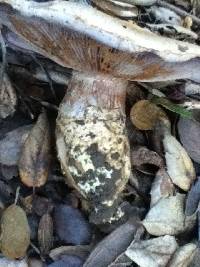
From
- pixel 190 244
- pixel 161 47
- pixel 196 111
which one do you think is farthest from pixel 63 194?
pixel 161 47

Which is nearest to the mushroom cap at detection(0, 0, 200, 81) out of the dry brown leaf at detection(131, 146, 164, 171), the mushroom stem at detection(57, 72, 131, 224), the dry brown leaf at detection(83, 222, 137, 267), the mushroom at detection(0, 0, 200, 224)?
the mushroom at detection(0, 0, 200, 224)

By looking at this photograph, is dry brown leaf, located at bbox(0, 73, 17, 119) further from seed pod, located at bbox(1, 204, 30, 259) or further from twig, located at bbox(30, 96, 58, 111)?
seed pod, located at bbox(1, 204, 30, 259)

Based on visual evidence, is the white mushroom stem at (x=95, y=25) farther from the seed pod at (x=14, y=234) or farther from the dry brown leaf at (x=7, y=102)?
the seed pod at (x=14, y=234)

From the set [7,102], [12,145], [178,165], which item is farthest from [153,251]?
[7,102]

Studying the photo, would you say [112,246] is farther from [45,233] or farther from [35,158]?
[35,158]

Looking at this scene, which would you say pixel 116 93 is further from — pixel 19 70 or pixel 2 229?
pixel 2 229

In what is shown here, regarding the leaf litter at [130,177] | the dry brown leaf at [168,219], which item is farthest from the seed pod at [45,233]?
the dry brown leaf at [168,219]
